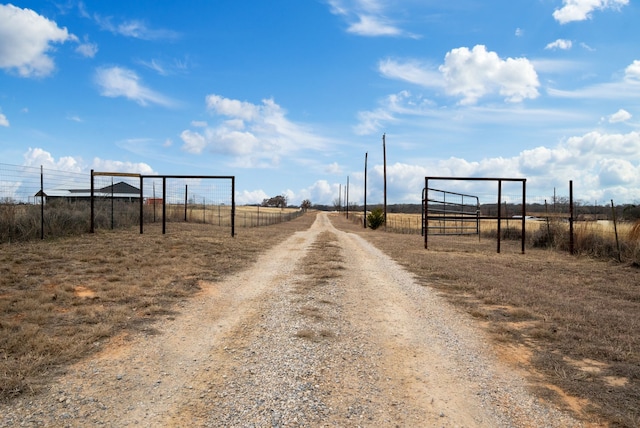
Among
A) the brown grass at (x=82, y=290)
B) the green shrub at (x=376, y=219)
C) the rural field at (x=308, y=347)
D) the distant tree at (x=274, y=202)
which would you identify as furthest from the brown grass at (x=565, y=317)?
the distant tree at (x=274, y=202)

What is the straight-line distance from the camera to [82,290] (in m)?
7.88

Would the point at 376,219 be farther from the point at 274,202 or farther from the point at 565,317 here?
the point at 274,202

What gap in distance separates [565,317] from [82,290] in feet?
27.1

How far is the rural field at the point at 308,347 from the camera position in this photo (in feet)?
11.9

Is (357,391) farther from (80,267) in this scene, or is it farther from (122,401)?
(80,267)

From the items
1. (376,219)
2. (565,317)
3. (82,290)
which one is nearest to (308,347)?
(565,317)

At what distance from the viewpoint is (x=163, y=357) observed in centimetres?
485

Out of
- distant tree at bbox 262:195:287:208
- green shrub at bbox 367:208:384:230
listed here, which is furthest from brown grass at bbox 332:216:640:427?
distant tree at bbox 262:195:287:208

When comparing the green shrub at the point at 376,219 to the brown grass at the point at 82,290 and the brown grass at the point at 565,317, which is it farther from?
the brown grass at the point at 82,290

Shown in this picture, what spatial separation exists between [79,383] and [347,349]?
2.79 m

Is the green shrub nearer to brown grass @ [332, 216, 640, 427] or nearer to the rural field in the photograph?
brown grass @ [332, 216, 640, 427]

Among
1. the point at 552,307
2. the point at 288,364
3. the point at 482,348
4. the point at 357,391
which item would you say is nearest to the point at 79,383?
the point at 288,364

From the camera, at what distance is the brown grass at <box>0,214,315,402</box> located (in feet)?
15.8

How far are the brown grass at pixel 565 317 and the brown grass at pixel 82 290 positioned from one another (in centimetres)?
496
